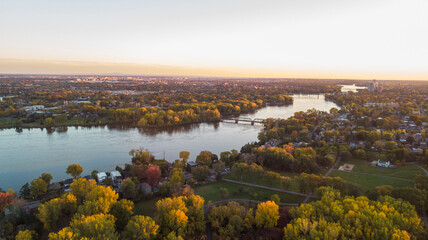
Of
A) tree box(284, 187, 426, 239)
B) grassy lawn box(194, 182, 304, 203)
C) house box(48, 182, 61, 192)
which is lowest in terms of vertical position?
house box(48, 182, 61, 192)

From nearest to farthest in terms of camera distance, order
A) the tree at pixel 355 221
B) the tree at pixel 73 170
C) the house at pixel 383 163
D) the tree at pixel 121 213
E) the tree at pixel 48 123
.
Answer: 1. the tree at pixel 355 221
2. the tree at pixel 121 213
3. the tree at pixel 73 170
4. the house at pixel 383 163
5. the tree at pixel 48 123

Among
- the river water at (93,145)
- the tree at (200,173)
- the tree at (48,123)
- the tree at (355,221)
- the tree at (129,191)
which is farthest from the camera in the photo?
the tree at (48,123)

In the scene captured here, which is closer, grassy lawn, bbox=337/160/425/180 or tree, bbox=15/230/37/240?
tree, bbox=15/230/37/240

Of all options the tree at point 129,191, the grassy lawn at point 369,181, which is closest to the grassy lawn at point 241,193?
the tree at point 129,191

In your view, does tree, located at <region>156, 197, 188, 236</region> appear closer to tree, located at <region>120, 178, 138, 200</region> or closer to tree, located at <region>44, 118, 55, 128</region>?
tree, located at <region>120, 178, 138, 200</region>

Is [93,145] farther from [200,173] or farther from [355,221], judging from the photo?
[355,221]

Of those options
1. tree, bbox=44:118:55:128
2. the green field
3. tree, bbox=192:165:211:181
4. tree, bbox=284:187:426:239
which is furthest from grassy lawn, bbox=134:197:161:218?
tree, bbox=44:118:55:128

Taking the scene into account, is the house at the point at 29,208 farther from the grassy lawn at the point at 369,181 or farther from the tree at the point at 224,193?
the grassy lawn at the point at 369,181
